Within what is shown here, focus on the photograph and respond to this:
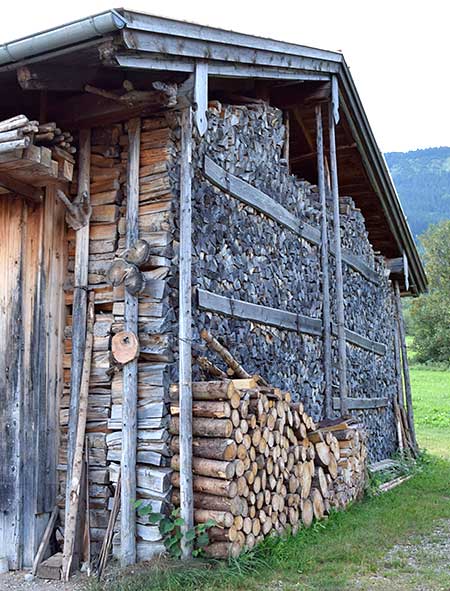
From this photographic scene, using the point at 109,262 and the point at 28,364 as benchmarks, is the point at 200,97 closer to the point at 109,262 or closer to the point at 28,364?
the point at 109,262

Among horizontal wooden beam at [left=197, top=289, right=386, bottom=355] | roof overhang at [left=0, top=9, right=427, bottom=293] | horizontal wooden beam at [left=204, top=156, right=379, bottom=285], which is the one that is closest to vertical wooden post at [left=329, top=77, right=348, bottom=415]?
horizontal wooden beam at [left=197, top=289, right=386, bottom=355]

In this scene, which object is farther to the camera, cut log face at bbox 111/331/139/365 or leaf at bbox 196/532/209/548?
cut log face at bbox 111/331/139/365

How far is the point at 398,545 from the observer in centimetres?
642

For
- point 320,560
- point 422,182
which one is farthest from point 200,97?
point 422,182

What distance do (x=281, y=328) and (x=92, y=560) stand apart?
375 centimetres

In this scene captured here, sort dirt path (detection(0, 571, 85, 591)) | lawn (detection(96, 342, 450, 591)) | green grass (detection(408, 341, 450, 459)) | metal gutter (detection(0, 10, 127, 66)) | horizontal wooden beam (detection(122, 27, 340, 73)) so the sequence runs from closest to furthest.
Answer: metal gutter (detection(0, 10, 127, 66)) → horizontal wooden beam (detection(122, 27, 340, 73)) → lawn (detection(96, 342, 450, 591)) → dirt path (detection(0, 571, 85, 591)) → green grass (detection(408, 341, 450, 459))

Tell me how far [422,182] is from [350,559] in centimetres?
13913

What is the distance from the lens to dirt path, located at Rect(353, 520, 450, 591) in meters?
5.14

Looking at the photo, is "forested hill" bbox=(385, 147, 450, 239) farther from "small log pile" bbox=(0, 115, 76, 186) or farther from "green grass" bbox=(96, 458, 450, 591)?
"small log pile" bbox=(0, 115, 76, 186)

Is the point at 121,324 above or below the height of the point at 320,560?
above

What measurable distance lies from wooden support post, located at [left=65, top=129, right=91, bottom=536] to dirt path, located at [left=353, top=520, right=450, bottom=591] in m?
2.74

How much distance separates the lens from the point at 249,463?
18.7ft

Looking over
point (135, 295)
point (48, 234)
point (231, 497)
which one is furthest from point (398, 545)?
point (48, 234)

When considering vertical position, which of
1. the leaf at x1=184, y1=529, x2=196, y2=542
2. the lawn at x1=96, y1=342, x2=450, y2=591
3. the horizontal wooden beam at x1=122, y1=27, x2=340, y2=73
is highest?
the horizontal wooden beam at x1=122, y1=27, x2=340, y2=73
